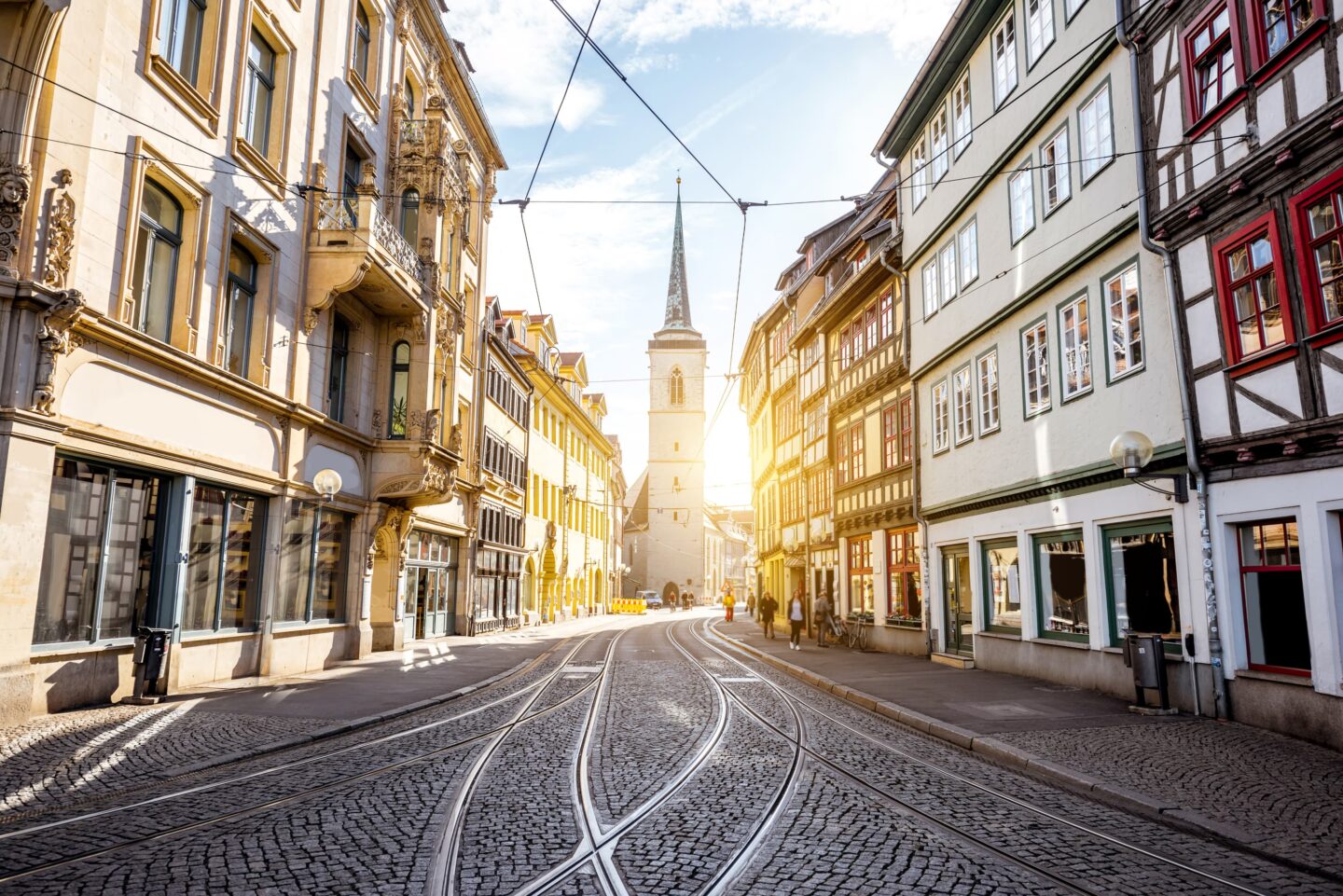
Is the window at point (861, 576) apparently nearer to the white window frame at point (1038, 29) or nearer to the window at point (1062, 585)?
the window at point (1062, 585)

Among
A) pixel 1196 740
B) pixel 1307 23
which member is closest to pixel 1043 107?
pixel 1307 23

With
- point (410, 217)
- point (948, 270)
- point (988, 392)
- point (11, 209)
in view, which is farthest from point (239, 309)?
point (948, 270)

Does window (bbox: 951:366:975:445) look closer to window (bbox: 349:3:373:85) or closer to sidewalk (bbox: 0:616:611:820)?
sidewalk (bbox: 0:616:611:820)

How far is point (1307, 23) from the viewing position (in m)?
9.73

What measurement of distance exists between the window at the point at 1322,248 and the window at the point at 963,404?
365 inches

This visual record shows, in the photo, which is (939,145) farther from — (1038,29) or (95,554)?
(95,554)

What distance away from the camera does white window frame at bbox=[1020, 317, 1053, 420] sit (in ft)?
52.3

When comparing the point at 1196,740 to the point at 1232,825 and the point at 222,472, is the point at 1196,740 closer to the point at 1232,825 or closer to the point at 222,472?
the point at 1232,825

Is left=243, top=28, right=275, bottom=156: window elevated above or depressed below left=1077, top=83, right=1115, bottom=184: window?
above

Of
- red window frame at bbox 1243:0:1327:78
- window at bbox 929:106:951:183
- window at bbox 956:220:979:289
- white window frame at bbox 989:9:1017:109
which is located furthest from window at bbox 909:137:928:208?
red window frame at bbox 1243:0:1327:78

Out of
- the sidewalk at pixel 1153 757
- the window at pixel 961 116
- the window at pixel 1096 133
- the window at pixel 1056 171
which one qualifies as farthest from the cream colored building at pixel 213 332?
the window at pixel 1096 133

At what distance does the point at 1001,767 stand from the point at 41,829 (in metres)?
7.78

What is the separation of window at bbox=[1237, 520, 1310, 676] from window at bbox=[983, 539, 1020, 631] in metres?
5.93

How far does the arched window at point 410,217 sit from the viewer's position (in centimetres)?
2286
